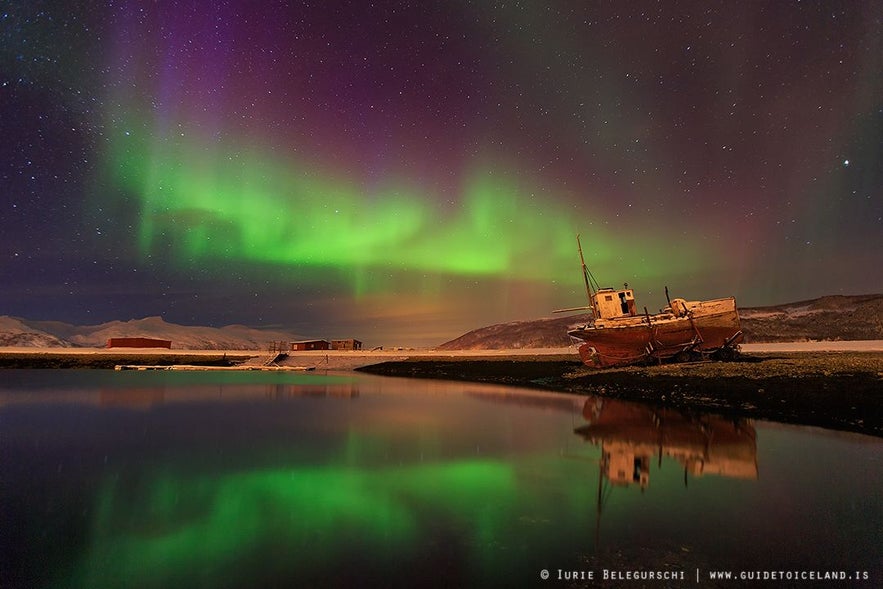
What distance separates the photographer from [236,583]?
274 inches

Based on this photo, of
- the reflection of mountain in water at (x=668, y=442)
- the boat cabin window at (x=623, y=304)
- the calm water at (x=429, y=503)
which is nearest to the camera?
the calm water at (x=429, y=503)

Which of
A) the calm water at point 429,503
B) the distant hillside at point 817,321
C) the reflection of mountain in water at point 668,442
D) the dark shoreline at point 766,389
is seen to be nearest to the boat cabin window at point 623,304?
the dark shoreline at point 766,389

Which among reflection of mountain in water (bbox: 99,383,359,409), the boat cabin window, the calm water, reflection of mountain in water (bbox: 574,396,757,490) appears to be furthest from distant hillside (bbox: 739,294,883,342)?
reflection of mountain in water (bbox: 99,383,359,409)

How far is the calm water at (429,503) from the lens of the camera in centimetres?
756

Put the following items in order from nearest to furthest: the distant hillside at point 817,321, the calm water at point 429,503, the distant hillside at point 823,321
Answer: the calm water at point 429,503 → the distant hillside at point 823,321 → the distant hillside at point 817,321

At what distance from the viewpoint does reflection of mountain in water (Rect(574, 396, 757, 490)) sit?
44.1 feet

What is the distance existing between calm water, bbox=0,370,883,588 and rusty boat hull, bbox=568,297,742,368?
84.4 feet

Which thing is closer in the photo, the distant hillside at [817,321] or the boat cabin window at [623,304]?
the boat cabin window at [623,304]

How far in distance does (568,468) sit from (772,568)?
703cm

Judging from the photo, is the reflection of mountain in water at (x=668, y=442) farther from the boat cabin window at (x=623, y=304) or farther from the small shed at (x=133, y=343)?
the small shed at (x=133, y=343)

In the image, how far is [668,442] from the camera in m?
17.0

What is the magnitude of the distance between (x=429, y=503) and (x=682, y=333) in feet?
143

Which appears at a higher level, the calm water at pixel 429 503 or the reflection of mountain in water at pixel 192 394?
the reflection of mountain in water at pixel 192 394

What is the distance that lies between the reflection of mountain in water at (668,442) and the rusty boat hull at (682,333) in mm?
22979
